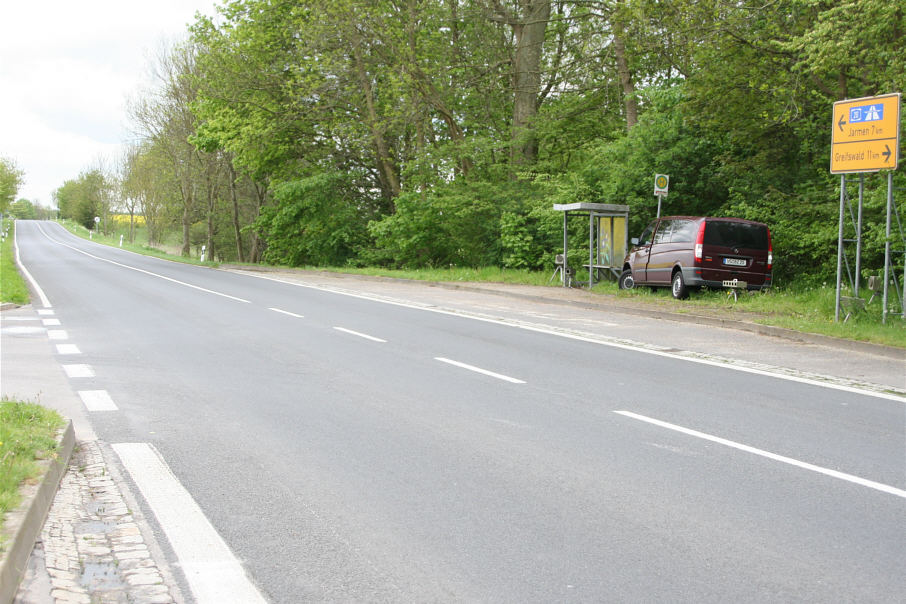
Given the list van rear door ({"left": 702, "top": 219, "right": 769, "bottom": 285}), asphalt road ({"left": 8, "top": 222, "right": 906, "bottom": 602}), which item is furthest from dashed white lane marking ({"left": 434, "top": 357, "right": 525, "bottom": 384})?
van rear door ({"left": 702, "top": 219, "right": 769, "bottom": 285})

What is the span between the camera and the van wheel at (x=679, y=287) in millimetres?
18141

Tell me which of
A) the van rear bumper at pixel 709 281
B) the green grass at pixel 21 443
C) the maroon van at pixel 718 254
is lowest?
the green grass at pixel 21 443

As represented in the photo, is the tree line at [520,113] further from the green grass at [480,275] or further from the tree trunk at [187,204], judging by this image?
the tree trunk at [187,204]

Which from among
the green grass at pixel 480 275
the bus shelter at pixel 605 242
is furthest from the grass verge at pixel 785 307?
the bus shelter at pixel 605 242

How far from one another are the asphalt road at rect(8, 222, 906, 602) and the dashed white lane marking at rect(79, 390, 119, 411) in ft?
0.48

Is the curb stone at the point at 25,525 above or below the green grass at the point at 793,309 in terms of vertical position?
below

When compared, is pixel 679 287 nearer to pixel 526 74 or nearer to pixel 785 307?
pixel 785 307

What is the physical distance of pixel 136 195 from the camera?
72750 millimetres

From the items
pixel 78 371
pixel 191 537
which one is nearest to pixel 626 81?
pixel 78 371

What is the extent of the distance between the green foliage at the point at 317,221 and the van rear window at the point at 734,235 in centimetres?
2107

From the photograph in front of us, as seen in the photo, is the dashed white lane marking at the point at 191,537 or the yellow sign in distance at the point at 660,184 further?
the yellow sign in distance at the point at 660,184

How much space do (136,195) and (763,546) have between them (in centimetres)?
7543

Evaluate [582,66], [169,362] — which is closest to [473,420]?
[169,362]

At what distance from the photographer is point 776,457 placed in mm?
5871
